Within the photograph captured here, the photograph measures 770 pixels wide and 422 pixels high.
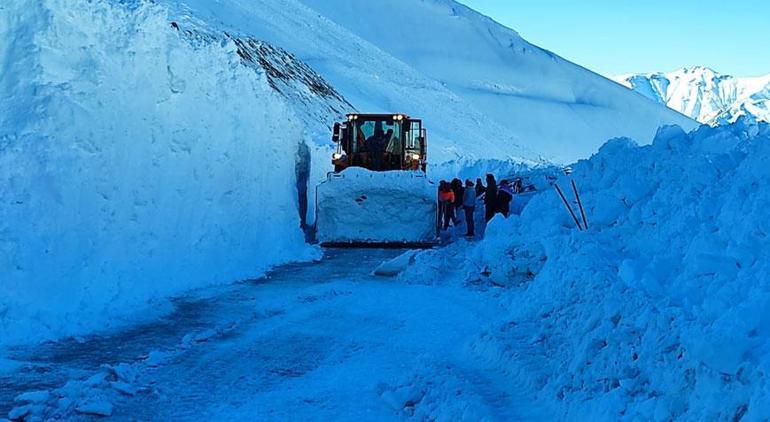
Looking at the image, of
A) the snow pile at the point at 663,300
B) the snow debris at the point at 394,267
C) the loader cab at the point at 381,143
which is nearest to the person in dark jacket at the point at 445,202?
the loader cab at the point at 381,143

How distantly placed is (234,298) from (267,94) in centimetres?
751

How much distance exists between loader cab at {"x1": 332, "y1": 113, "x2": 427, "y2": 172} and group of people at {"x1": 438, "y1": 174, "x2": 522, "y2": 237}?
1014 millimetres

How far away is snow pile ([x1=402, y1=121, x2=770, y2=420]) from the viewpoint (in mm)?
4668

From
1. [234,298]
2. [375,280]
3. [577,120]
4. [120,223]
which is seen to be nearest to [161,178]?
[120,223]

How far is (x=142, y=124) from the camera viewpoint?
461 inches

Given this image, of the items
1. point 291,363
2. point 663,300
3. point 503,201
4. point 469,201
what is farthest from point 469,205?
point 663,300

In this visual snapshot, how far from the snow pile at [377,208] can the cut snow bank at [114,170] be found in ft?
5.78

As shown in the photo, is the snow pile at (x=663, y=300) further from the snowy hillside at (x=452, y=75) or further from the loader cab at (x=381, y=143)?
the snowy hillside at (x=452, y=75)

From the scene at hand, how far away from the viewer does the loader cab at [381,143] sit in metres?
20.2

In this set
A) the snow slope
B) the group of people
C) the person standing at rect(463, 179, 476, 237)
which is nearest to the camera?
the group of people

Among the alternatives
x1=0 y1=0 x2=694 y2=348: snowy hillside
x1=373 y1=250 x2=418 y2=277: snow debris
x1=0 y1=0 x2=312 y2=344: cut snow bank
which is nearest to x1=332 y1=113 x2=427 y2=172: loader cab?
x1=0 y1=0 x2=694 y2=348: snowy hillside

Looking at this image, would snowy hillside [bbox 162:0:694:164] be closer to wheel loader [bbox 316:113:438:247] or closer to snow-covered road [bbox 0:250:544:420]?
wheel loader [bbox 316:113:438:247]

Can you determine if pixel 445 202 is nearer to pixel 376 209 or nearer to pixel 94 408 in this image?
pixel 376 209

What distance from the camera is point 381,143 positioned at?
66.7 feet
